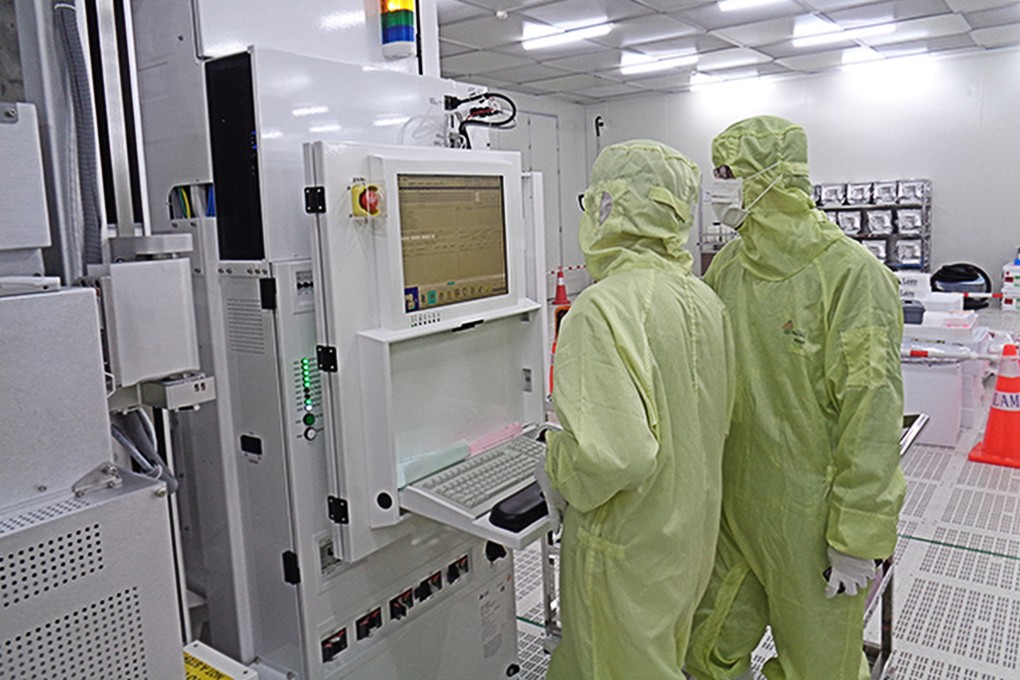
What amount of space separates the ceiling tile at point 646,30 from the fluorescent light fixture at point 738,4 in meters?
0.43

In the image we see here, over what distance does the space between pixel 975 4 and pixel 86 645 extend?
747cm

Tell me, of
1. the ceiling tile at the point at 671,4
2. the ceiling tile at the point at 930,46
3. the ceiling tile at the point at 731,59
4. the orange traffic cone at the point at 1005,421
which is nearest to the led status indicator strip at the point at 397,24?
the orange traffic cone at the point at 1005,421

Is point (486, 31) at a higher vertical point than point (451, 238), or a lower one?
higher

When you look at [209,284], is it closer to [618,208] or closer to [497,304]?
[497,304]

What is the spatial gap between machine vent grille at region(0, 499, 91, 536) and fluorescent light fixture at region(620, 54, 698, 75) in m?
7.97

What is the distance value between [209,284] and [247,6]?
645mm

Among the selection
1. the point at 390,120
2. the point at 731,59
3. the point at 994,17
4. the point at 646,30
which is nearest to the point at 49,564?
the point at 390,120

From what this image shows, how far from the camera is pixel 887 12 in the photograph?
6465 millimetres

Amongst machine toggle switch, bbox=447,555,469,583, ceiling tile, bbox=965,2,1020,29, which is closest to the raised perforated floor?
machine toggle switch, bbox=447,555,469,583

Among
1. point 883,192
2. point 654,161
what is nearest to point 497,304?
point 654,161

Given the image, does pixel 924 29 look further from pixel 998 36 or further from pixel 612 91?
pixel 612 91

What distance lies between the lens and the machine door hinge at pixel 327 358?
5.74 feet

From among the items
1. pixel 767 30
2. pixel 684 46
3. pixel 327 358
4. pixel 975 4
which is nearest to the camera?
pixel 327 358

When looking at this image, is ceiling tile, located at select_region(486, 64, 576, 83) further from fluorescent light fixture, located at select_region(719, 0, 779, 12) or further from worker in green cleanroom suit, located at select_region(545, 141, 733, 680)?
worker in green cleanroom suit, located at select_region(545, 141, 733, 680)
